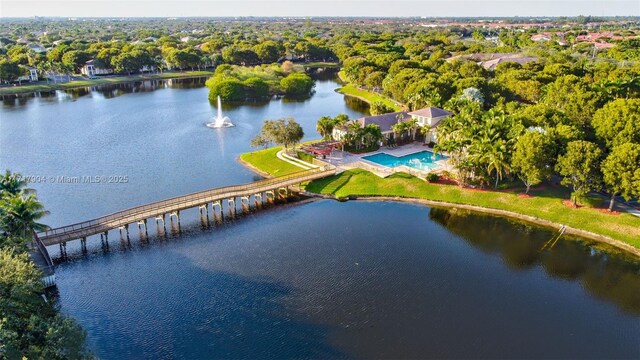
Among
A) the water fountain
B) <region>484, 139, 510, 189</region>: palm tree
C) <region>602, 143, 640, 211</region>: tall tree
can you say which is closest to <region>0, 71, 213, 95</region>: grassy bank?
the water fountain

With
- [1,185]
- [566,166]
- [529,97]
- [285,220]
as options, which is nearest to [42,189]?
[1,185]

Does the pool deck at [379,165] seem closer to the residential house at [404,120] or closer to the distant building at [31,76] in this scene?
the residential house at [404,120]

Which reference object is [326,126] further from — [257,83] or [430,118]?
[257,83]

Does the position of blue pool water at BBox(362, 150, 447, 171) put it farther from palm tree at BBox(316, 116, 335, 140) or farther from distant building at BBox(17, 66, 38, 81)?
distant building at BBox(17, 66, 38, 81)

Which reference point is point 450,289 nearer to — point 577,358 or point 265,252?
point 577,358

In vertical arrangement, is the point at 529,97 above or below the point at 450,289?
above

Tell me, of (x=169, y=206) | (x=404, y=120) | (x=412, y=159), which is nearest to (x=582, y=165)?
(x=412, y=159)
